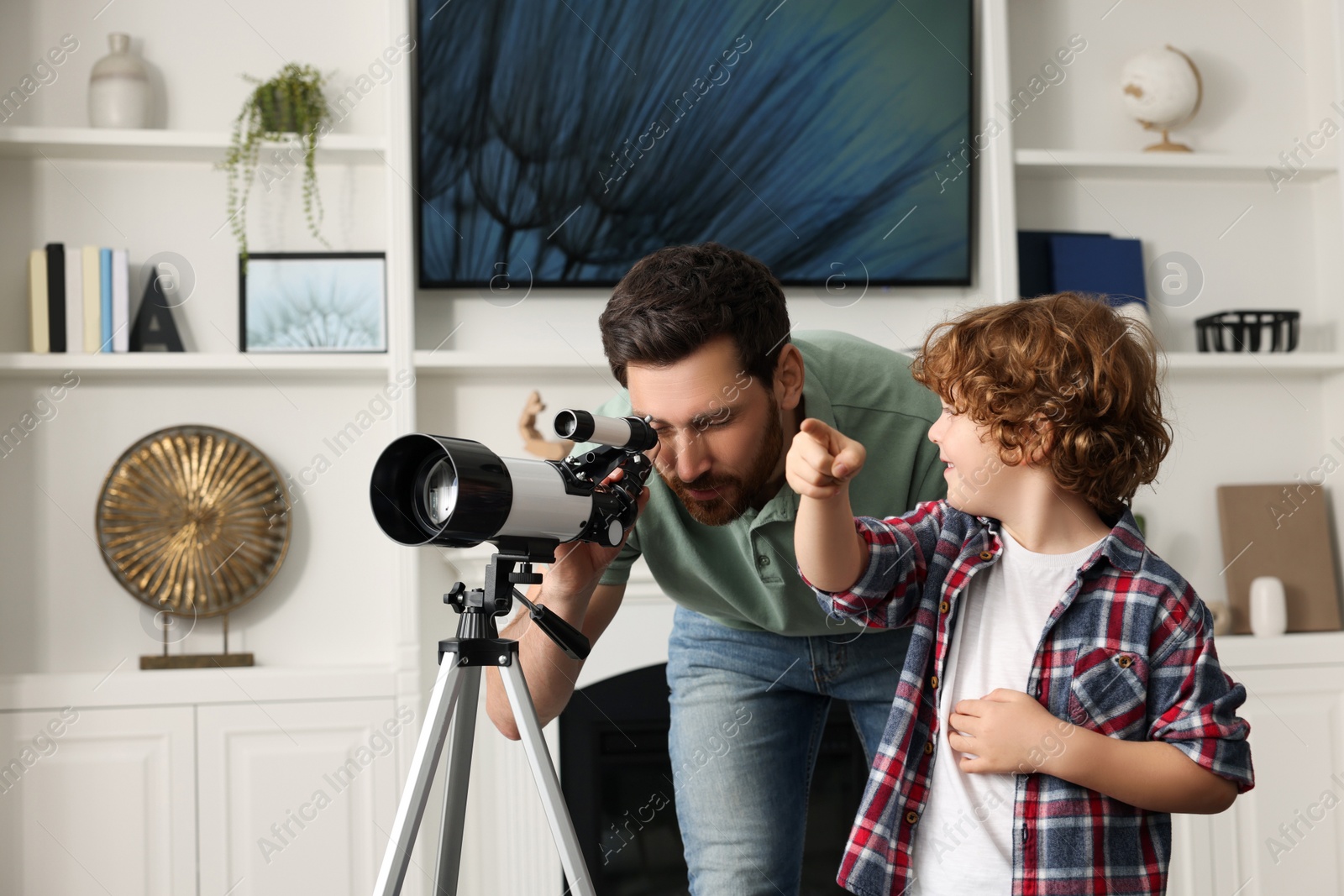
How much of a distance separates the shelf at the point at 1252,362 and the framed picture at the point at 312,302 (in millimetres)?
1694

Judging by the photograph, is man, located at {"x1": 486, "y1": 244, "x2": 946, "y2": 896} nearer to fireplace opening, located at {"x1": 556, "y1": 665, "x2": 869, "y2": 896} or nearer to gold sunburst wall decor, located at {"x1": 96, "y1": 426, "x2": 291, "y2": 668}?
fireplace opening, located at {"x1": 556, "y1": 665, "x2": 869, "y2": 896}

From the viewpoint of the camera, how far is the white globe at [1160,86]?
2363 mm

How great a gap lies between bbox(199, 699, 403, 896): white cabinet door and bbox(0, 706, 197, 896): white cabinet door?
0.16 ft

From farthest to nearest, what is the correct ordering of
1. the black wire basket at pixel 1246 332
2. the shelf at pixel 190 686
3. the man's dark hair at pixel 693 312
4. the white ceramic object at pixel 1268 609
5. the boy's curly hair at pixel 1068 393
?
the black wire basket at pixel 1246 332 → the white ceramic object at pixel 1268 609 → the shelf at pixel 190 686 → the man's dark hair at pixel 693 312 → the boy's curly hair at pixel 1068 393

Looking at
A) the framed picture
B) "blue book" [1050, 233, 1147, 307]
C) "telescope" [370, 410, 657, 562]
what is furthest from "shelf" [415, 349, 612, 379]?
"telescope" [370, 410, 657, 562]

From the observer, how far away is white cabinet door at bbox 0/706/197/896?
6.61 ft

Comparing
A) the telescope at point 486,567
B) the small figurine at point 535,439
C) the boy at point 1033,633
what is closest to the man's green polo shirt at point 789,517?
the boy at point 1033,633

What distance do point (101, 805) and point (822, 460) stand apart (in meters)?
1.84

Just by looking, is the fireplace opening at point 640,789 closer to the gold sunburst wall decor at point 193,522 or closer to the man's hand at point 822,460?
the gold sunburst wall decor at point 193,522

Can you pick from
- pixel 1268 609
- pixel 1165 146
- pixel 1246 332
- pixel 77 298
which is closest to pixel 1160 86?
pixel 1165 146

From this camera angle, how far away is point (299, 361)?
211 cm

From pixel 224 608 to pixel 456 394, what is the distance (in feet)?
2.10

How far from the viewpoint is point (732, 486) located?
1.21 m

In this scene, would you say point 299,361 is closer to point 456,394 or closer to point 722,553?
point 456,394
